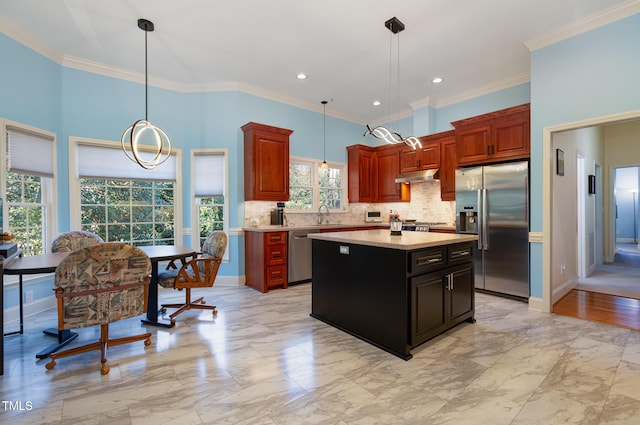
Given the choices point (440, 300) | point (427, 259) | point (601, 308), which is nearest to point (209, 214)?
point (427, 259)

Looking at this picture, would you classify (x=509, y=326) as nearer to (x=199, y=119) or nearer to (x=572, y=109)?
(x=572, y=109)

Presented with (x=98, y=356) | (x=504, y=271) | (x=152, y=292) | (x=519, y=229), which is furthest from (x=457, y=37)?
(x=98, y=356)

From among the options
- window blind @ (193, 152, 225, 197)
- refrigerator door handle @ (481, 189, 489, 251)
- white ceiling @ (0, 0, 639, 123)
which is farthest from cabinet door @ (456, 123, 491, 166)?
window blind @ (193, 152, 225, 197)

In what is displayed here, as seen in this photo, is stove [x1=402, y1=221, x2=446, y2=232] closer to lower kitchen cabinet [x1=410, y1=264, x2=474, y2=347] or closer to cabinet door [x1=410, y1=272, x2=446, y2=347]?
lower kitchen cabinet [x1=410, y1=264, x2=474, y2=347]

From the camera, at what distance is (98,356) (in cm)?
253

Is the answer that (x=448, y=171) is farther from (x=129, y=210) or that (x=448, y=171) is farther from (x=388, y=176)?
(x=129, y=210)

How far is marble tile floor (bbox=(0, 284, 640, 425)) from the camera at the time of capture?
5.82 feet

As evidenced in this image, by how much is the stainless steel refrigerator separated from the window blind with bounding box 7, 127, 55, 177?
552 centimetres

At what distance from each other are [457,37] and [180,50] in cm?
340

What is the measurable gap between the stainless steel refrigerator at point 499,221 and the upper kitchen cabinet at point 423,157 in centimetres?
86

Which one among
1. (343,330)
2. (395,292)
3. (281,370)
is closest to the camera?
(281,370)

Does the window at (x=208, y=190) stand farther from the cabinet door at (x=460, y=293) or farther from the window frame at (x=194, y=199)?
the cabinet door at (x=460, y=293)

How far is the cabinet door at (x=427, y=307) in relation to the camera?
2475 mm

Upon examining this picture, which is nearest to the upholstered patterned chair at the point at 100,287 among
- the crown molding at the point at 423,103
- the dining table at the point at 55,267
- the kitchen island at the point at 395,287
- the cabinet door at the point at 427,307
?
the dining table at the point at 55,267
